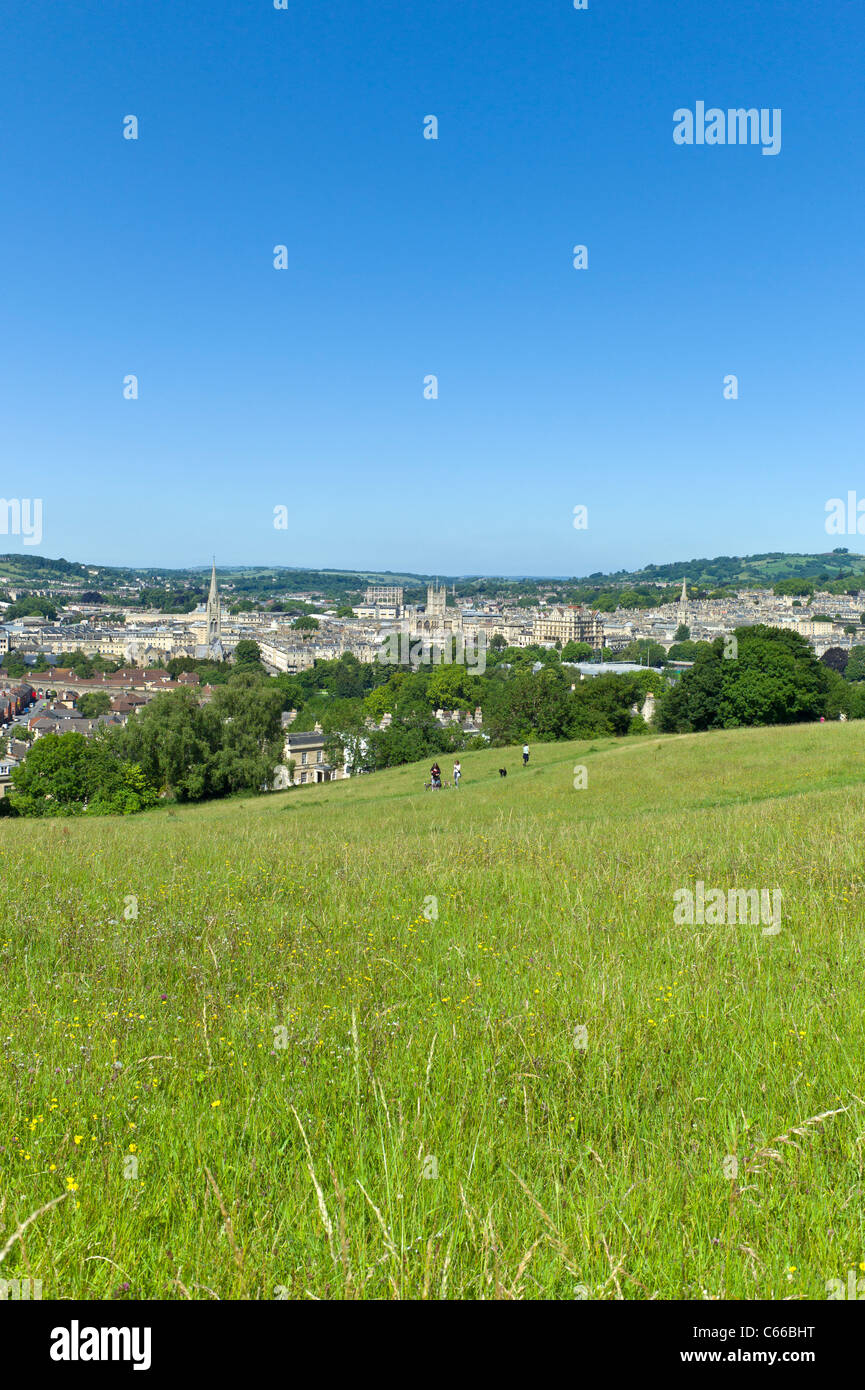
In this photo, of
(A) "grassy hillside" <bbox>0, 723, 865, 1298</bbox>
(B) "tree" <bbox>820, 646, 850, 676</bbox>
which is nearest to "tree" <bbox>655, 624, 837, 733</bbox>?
(A) "grassy hillside" <bbox>0, 723, 865, 1298</bbox>

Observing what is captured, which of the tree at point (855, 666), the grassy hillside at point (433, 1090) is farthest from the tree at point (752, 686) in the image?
the tree at point (855, 666)

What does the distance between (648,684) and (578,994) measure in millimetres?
133570

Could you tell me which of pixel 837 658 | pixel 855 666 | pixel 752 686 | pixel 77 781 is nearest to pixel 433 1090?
pixel 752 686

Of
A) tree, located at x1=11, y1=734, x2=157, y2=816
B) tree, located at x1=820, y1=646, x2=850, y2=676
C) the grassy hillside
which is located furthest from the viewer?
tree, located at x1=820, y1=646, x2=850, y2=676

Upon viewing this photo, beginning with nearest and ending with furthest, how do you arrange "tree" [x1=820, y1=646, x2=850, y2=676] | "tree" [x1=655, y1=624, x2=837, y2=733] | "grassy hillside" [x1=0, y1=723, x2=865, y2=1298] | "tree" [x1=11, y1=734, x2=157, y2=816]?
"grassy hillside" [x1=0, y1=723, x2=865, y2=1298]
"tree" [x1=11, y1=734, x2=157, y2=816]
"tree" [x1=655, y1=624, x2=837, y2=733]
"tree" [x1=820, y1=646, x2=850, y2=676]

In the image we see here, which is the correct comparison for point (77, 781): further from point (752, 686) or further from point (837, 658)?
point (837, 658)

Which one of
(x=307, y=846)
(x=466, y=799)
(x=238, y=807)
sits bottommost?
(x=238, y=807)

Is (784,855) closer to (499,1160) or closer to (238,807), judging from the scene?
(499,1160)

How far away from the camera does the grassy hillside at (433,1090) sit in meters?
2.87

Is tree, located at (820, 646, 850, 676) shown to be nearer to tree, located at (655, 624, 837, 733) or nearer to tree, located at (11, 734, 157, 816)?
tree, located at (655, 624, 837, 733)

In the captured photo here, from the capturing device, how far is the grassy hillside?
287 cm

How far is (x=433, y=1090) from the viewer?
13.3ft

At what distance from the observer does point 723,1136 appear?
3.61 meters
